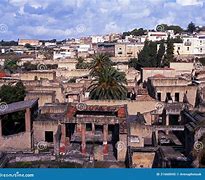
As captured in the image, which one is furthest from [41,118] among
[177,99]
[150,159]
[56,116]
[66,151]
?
[177,99]

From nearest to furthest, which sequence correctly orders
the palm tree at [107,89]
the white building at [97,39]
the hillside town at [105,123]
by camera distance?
the hillside town at [105,123]
the palm tree at [107,89]
the white building at [97,39]

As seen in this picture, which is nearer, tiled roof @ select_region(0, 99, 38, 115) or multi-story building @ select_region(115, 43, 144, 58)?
tiled roof @ select_region(0, 99, 38, 115)

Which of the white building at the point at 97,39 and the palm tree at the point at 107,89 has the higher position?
the white building at the point at 97,39

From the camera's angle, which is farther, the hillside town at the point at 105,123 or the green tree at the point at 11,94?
the green tree at the point at 11,94

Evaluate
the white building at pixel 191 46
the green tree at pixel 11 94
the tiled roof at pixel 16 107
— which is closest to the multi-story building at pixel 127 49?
the white building at pixel 191 46

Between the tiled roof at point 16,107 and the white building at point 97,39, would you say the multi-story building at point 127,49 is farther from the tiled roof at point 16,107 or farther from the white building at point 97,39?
the tiled roof at point 16,107

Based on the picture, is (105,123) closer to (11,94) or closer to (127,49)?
(11,94)

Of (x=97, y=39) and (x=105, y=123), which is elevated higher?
(x=97, y=39)

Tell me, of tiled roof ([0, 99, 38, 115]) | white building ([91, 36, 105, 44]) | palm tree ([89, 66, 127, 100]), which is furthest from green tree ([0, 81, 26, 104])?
white building ([91, 36, 105, 44])

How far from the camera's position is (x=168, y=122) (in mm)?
30250

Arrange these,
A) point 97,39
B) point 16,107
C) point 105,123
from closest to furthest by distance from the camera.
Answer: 1. point 105,123
2. point 16,107
3. point 97,39

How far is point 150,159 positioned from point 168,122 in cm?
849

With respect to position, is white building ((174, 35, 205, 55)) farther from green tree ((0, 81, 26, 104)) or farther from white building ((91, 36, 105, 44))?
white building ((91, 36, 105, 44))

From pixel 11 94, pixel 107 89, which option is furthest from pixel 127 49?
pixel 11 94
